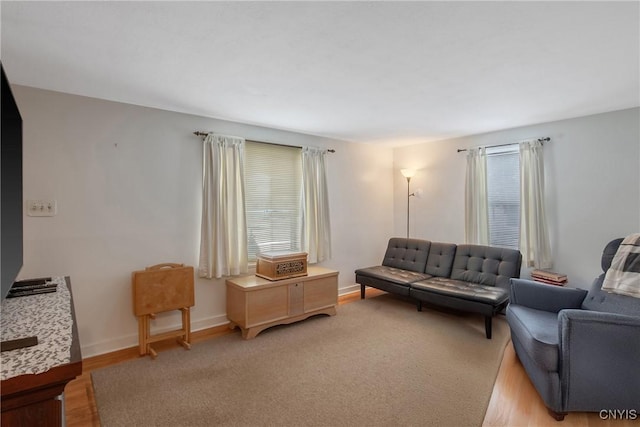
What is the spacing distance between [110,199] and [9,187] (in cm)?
154

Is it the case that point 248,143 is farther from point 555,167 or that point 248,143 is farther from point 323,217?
point 555,167

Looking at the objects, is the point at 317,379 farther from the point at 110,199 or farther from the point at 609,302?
the point at 110,199

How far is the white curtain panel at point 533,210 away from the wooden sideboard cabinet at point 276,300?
7.76 ft

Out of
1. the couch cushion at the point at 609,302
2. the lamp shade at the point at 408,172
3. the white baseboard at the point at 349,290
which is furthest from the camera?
the lamp shade at the point at 408,172

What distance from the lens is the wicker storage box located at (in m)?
3.43

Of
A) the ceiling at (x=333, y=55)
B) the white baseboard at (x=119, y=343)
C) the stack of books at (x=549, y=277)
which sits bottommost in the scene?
the white baseboard at (x=119, y=343)

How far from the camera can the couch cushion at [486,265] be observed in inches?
142

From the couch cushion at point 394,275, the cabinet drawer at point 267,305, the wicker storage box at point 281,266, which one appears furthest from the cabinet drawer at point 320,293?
the couch cushion at point 394,275

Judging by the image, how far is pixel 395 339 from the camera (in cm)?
314

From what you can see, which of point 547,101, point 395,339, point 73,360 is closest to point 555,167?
point 547,101

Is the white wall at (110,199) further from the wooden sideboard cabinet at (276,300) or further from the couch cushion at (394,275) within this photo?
the couch cushion at (394,275)

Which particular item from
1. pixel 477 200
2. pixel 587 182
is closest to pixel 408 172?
pixel 477 200

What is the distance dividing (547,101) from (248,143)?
3152 mm

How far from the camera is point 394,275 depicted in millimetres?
4121
